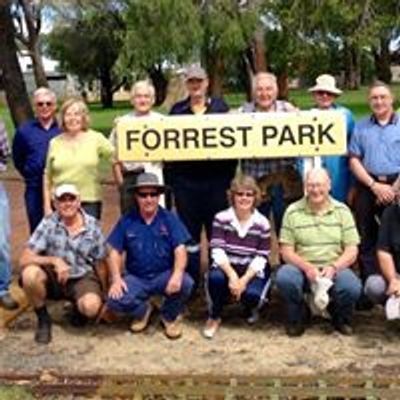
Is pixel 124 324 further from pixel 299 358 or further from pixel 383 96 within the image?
pixel 383 96

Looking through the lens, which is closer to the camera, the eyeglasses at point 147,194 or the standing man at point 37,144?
the eyeglasses at point 147,194

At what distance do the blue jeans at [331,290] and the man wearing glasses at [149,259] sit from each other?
2.16 feet

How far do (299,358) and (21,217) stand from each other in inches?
264

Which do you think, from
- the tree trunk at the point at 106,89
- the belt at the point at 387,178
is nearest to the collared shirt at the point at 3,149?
the belt at the point at 387,178

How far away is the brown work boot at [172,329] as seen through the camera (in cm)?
652

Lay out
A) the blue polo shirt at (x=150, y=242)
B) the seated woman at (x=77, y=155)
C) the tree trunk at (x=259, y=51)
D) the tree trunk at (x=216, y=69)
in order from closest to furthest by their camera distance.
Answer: the blue polo shirt at (x=150, y=242), the seated woman at (x=77, y=155), the tree trunk at (x=259, y=51), the tree trunk at (x=216, y=69)

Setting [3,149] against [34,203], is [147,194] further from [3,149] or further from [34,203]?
[34,203]

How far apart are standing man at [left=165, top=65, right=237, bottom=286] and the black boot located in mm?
1166

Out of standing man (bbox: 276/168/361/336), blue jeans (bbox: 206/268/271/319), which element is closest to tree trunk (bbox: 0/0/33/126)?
blue jeans (bbox: 206/268/271/319)

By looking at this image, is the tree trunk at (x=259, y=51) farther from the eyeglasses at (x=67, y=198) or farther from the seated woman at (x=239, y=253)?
the eyeglasses at (x=67, y=198)

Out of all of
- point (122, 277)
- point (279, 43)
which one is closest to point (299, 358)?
point (122, 277)

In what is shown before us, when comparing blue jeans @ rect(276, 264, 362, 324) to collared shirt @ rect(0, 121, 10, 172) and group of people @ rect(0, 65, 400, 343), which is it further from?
collared shirt @ rect(0, 121, 10, 172)

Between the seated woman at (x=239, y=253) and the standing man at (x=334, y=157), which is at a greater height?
the standing man at (x=334, y=157)

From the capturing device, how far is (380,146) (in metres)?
6.71
